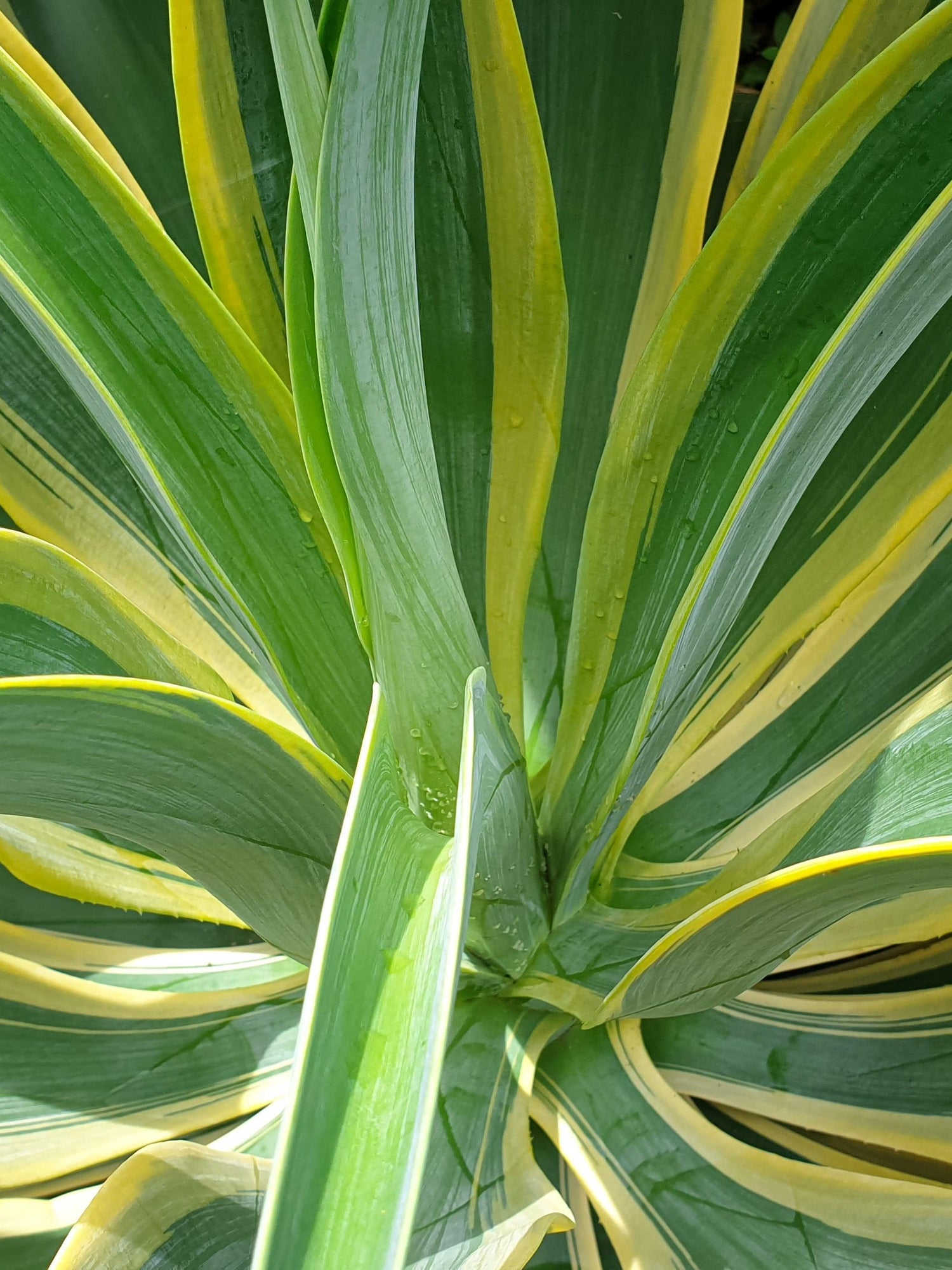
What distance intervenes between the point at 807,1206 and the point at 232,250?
0.68 m

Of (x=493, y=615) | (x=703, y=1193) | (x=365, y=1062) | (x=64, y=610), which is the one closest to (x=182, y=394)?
(x=64, y=610)

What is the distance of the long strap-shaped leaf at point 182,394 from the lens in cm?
54

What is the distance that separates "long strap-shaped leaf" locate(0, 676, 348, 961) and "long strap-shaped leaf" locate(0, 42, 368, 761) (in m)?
0.13

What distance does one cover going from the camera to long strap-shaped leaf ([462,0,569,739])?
2.11 feet

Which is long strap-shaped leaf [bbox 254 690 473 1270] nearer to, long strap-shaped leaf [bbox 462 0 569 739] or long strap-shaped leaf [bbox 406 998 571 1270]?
long strap-shaped leaf [bbox 406 998 571 1270]

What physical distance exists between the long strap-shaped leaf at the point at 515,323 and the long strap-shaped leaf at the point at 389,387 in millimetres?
154

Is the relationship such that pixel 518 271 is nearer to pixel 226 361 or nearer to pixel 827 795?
pixel 226 361

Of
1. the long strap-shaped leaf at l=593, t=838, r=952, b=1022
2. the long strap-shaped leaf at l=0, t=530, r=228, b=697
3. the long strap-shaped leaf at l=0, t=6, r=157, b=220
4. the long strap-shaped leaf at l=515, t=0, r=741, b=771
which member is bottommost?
the long strap-shaped leaf at l=593, t=838, r=952, b=1022

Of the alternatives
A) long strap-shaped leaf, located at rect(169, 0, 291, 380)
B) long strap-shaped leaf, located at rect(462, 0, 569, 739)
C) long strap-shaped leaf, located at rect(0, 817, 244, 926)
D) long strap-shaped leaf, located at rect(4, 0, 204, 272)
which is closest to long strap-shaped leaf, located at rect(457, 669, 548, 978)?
long strap-shaped leaf, located at rect(462, 0, 569, 739)

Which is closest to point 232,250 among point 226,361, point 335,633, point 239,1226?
point 226,361

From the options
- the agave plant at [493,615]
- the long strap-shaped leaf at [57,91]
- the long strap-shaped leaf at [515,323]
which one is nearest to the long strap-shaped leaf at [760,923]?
the agave plant at [493,615]

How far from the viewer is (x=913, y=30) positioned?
517mm

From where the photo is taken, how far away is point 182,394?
23.9 inches

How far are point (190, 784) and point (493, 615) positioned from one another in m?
0.33
